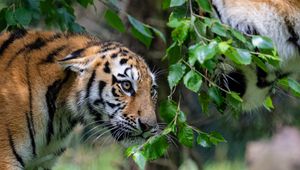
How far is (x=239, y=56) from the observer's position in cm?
304

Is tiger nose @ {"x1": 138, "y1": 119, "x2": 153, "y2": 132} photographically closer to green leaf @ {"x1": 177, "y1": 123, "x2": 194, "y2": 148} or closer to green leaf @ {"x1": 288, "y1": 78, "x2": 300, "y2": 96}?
green leaf @ {"x1": 177, "y1": 123, "x2": 194, "y2": 148}

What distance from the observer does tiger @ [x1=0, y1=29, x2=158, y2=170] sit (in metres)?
3.46

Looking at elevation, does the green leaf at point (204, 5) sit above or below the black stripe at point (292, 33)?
above

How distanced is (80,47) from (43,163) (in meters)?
0.55

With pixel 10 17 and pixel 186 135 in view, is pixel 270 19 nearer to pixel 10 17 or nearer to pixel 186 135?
pixel 186 135

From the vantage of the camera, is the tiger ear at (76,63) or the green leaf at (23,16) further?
Result: the green leaf at (23,16)

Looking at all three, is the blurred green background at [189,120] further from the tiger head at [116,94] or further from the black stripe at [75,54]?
the black stripe at [75,54]

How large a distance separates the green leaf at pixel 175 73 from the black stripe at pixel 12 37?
0.89 m

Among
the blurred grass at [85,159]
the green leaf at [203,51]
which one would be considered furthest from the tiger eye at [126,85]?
the blurred grass at [85,159]

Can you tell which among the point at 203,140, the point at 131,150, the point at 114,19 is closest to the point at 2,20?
the point at 114,19

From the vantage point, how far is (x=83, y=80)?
353 cm

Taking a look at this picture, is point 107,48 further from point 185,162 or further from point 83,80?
point 185,162

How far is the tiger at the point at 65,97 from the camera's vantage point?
11.4ft

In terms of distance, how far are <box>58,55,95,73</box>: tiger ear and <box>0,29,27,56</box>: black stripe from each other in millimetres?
332
